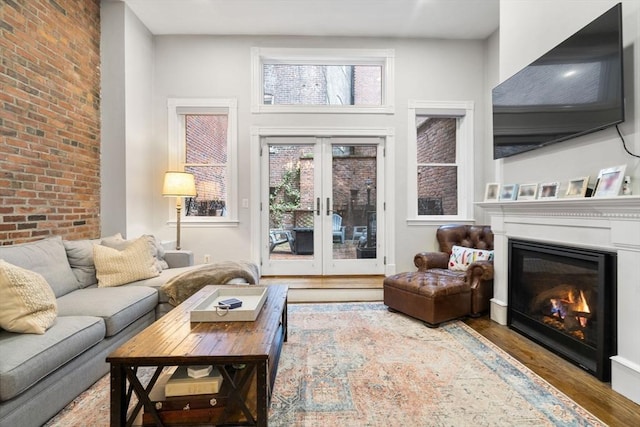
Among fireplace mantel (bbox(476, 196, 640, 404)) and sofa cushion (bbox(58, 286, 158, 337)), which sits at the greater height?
fireplace mantel (bbox(476, 196, 640, 404))

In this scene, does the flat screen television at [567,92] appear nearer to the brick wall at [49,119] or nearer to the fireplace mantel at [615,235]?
the fireplace mantel at [615,235]

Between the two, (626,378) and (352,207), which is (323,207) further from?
(626,378)

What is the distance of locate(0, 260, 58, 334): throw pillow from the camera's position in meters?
1.59

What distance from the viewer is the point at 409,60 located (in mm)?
4129

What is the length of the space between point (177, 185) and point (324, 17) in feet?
8.61

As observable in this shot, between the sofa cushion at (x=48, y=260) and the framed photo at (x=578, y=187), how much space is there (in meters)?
3.74

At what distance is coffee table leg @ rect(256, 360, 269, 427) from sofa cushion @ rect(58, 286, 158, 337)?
130 centimetres

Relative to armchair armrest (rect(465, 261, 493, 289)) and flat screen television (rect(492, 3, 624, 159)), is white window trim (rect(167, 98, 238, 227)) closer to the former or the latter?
armchair armrest (rect(465, 261, 493, 289))

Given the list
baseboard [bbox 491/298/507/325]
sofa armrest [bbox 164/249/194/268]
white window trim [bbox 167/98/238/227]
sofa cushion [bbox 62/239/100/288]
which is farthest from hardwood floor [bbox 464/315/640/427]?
sofa cushion [bbox 62/239/100/288]

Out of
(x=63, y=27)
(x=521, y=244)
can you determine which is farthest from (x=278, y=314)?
Answer: (x=63, y=27)

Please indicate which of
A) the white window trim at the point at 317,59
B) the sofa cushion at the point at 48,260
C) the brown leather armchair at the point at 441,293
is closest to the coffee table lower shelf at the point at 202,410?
the sofa cushion at the point at 48,260

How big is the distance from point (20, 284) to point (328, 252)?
3.09m

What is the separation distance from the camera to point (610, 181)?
1.86m

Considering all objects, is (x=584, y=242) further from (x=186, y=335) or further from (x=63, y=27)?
(x=63, y=27)
